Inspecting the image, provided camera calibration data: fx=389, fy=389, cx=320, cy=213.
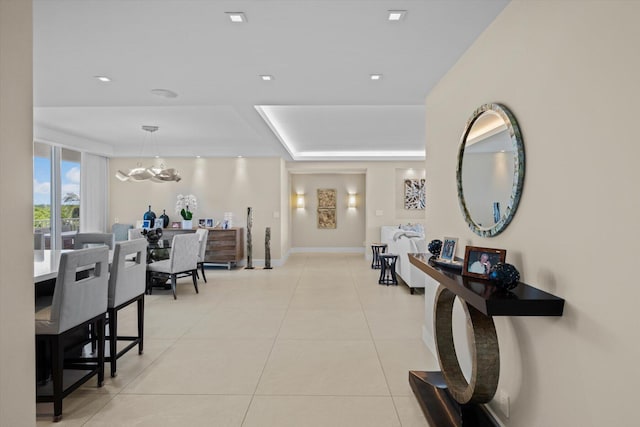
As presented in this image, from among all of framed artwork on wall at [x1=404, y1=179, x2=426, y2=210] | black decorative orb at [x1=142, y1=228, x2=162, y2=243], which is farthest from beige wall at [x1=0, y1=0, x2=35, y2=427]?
framed artwork on wall at [x1=404, y1=179, x2=426, y2=210]

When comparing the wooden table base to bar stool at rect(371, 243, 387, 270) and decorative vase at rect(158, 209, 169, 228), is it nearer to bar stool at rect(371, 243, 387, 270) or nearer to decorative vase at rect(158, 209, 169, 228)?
bar stool at rect(371, 243, 387, 270)

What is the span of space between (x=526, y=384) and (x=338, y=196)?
913 cm

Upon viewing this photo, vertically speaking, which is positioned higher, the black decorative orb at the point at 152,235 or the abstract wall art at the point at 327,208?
the abstract wall art at the point at 327,208

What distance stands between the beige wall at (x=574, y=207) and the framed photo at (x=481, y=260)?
0.11 meters

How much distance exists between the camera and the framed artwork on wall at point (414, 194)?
32.3ft

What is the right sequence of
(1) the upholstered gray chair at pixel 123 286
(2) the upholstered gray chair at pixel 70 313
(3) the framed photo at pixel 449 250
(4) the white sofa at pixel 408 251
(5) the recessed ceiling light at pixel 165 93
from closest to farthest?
(2) the upholstered gray chair at pixel 70 313, (3) the framed photo at pixel 449 250, (1) the upholstered gray chair at pixel 123 286, (5) the recessed ceiling light at pixel 165 93, (4) the white sofa at pixel 408 251

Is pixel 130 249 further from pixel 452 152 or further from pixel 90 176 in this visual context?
pixel 90 176

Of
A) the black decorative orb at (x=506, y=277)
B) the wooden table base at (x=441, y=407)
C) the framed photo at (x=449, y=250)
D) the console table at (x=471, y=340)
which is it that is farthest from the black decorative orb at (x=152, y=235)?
the black decorative orb at (x=506, y=277)

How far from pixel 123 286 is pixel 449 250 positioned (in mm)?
2612

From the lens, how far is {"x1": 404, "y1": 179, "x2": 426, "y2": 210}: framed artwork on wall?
986cm

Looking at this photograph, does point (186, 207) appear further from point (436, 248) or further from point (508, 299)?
point (508, 299)

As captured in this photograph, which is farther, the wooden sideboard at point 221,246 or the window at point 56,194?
the wooden sideboard at point 221,246

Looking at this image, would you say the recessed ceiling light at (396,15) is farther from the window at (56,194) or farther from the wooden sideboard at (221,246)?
the window at (56,194)

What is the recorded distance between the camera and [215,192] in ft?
29.0
